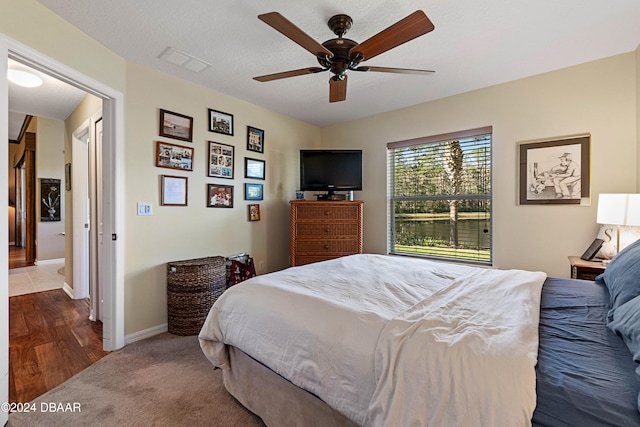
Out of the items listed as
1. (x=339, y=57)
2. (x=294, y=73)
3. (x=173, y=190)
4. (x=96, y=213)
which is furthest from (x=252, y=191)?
(x=339, y=57)

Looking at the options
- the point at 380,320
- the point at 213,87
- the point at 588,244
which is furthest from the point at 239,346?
the point at 588,244

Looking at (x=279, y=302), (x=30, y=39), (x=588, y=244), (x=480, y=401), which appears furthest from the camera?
(x=588, y=244)

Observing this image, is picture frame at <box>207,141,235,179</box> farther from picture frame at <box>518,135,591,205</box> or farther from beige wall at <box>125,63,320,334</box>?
picture frame at <box>518,135,591,205</box>

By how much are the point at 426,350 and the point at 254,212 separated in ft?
9.82

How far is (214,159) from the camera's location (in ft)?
10.4

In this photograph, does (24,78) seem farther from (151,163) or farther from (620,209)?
(620,209)

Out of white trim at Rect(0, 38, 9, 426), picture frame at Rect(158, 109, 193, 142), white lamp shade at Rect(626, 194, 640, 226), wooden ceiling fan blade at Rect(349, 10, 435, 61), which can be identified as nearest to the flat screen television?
picture frame at Rect(158, 109, 193, 142)

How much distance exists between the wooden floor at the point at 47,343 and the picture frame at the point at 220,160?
188 centimetres

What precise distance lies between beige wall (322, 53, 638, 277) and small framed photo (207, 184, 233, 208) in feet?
7.70

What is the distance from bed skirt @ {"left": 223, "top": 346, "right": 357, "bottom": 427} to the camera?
1205mm

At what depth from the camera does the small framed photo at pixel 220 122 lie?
10.3ft

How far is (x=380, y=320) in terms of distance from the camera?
111cm

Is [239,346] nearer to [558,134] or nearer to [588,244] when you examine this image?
[588,244]

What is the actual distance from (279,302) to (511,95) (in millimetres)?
3054
